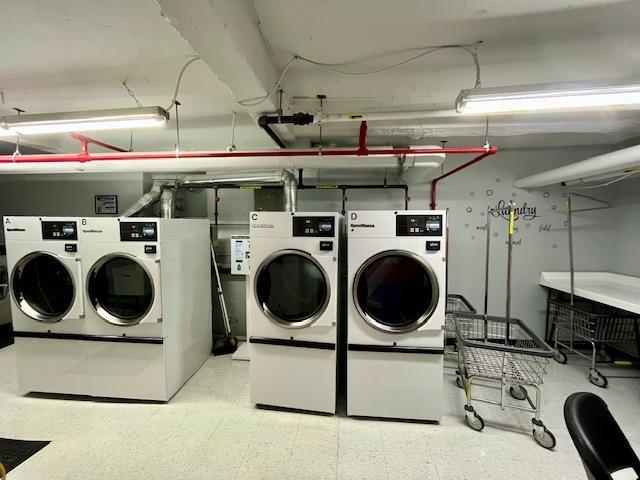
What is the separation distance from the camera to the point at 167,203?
11.3ft

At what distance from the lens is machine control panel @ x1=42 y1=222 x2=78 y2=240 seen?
2445 millimetres

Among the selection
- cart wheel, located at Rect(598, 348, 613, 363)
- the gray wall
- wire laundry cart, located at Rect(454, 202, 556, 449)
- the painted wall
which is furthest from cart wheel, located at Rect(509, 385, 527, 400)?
the painted wall

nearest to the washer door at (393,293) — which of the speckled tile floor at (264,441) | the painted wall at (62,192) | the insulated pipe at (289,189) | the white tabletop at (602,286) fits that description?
the speckled tile floor at (264,441)

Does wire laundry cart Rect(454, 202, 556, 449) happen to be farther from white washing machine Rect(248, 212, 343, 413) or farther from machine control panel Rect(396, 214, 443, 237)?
white washing machine Rect(248, 212, 343, 413)

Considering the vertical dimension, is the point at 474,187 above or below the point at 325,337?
above

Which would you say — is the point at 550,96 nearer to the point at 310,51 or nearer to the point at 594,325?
the point at 310,51

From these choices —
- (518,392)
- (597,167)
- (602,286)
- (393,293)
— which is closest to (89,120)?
(393,293)

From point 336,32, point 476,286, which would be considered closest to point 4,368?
point 336,32

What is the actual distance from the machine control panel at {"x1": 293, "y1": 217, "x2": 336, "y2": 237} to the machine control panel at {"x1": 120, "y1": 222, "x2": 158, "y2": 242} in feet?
4.28

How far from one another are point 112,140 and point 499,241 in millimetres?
5215

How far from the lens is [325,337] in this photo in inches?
90.1

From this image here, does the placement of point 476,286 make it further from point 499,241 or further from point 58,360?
point 58,360

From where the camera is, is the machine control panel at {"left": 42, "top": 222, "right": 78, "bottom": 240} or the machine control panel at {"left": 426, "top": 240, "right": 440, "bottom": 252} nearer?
the machine control panel at {"left": 426, "top": 240, "right": 440, "bottom": 252}

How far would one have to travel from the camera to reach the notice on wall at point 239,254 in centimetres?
350
